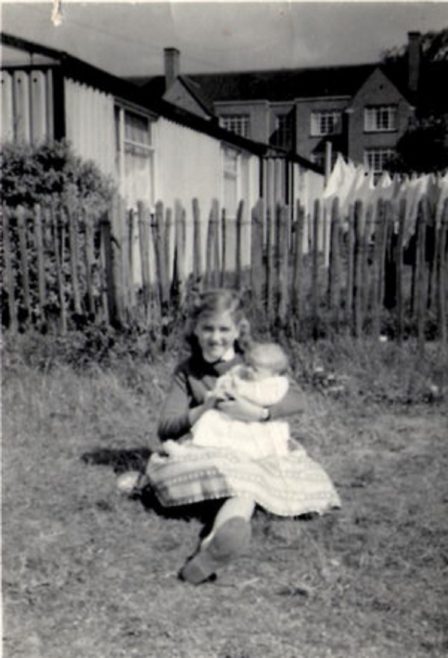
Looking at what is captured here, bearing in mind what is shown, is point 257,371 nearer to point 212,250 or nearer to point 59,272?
point 59,272

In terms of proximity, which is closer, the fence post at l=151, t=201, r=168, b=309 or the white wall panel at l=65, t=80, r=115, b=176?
the fence post at l=151, t=201, r=168, b=309

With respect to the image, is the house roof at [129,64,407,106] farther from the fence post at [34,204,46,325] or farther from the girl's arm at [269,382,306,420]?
the girl's arm at [269,382,306,420]

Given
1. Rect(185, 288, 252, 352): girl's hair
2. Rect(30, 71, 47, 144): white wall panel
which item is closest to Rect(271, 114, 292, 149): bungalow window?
Rect(30, 71, 47, 144): white wall panel

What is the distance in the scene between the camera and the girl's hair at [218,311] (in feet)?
11.8

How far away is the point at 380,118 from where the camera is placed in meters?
41.9

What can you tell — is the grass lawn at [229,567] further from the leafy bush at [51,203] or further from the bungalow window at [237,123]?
the bungalow window at [237,123]

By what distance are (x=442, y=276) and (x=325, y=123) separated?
3866cm

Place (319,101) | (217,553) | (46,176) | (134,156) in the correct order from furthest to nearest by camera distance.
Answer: (319,101) → (134,156) → (46,176) → (217,553)

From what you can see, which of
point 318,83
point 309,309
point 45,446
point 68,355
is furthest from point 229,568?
point 318,83

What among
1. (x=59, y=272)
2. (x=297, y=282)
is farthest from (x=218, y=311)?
(x=59, y=272)

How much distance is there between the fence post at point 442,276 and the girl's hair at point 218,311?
11.6 ft

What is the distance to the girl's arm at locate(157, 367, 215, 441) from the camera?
3578 mm

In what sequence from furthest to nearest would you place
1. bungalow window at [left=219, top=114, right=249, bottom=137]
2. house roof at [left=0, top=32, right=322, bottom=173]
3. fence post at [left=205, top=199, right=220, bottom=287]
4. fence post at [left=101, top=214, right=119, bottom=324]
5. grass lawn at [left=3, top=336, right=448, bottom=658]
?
bungalow window at [left=219, top=114, right=249, bottom=137], house roof at [left=0, top=32, right=322, bottom=173], fence post at [left=205, top=199, right=220, bottom=287], fence post at [left=101, top=214, right=119, bottom=324], grass lawn at [left=3, top=336, right=448, bottom=658]

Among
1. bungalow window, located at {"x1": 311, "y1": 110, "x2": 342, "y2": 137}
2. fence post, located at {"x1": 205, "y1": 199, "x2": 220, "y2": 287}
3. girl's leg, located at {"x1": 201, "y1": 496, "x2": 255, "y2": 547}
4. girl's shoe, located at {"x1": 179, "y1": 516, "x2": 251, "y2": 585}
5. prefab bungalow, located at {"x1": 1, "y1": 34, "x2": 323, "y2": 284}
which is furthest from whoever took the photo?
bungalow window, located at {"x1": 311, "y1": 110, "x2": 342, "y2": 137}
